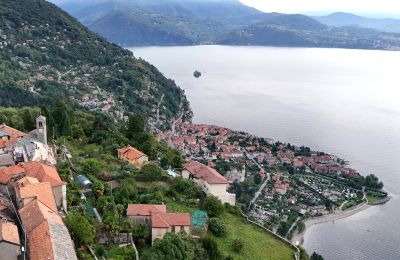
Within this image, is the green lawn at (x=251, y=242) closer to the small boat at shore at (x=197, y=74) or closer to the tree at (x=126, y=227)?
the tree at (x=126, y=227)

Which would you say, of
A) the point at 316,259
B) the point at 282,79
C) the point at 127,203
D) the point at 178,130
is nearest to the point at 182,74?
the point at 282,79

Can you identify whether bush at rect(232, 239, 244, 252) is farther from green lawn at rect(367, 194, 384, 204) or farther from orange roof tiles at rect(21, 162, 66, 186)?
green lawn at rect(367, 194, 384, 204)

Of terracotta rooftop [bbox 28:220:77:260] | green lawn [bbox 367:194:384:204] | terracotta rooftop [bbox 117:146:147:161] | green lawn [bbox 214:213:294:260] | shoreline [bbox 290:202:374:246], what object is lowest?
green lawn [bbox 367:194:384:204]

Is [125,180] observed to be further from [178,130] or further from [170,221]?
[178,130]

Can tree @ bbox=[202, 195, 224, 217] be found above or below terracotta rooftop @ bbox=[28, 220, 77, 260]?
below

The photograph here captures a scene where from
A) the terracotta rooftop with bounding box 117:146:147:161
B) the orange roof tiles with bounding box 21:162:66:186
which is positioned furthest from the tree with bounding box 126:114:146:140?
the orange roof tiles with bounding box 21:162:66:186

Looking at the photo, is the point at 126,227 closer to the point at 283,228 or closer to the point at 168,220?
the point at 168,220

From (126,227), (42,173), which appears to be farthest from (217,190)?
(42,173)
